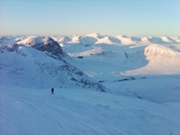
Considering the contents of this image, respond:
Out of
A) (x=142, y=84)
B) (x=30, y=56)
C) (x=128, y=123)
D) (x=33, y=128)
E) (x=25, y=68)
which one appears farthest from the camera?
(x=142, y=84)

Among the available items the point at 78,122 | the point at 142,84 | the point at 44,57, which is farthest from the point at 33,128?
the point at 142,84

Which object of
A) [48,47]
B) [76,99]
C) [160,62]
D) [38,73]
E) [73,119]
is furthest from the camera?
[160,62]

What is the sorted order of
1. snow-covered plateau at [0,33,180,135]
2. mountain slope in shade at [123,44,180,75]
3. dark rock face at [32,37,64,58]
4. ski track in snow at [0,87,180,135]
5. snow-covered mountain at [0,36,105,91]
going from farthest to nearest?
dark rock face at [32,37,64,58] → mountain slope in shade at [123,44,180,75] → snow-covered mountain at [0,36,105,91] → snow-covered plateau at [0,33,180,135] → ski track in snow at [0,87,180,135]

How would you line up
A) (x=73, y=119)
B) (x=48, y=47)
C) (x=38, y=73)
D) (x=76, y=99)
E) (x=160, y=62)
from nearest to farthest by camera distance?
(x=73, y=119)
(x=76, y=99)
(x=38, y=73)
(x=48, y=47)
(x=160, y=62)

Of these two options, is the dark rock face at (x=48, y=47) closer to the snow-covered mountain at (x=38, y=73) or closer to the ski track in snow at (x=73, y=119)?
the snow-covered mountain at (x=38, y=73)

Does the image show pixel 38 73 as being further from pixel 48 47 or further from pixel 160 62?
pixel 160 62

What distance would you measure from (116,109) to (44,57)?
29914 millimetres

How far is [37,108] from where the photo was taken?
13086 millimetres

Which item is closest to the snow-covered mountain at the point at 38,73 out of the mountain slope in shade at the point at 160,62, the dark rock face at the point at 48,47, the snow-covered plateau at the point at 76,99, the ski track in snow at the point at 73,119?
the snow-covered plateau at the point at 76,99

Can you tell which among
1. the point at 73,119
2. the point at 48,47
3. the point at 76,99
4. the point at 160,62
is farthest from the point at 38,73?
the point at 160,62

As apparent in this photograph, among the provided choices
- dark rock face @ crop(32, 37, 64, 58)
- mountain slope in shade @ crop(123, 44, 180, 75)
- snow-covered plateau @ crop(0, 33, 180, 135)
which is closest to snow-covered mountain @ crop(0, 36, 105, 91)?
snow-covered plateau @ crop(0, 33, 180, 135)

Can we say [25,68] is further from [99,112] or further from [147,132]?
[147,132]

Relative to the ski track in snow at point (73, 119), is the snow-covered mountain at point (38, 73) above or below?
below

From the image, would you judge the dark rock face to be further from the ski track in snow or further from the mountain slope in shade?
the ski track in snow
